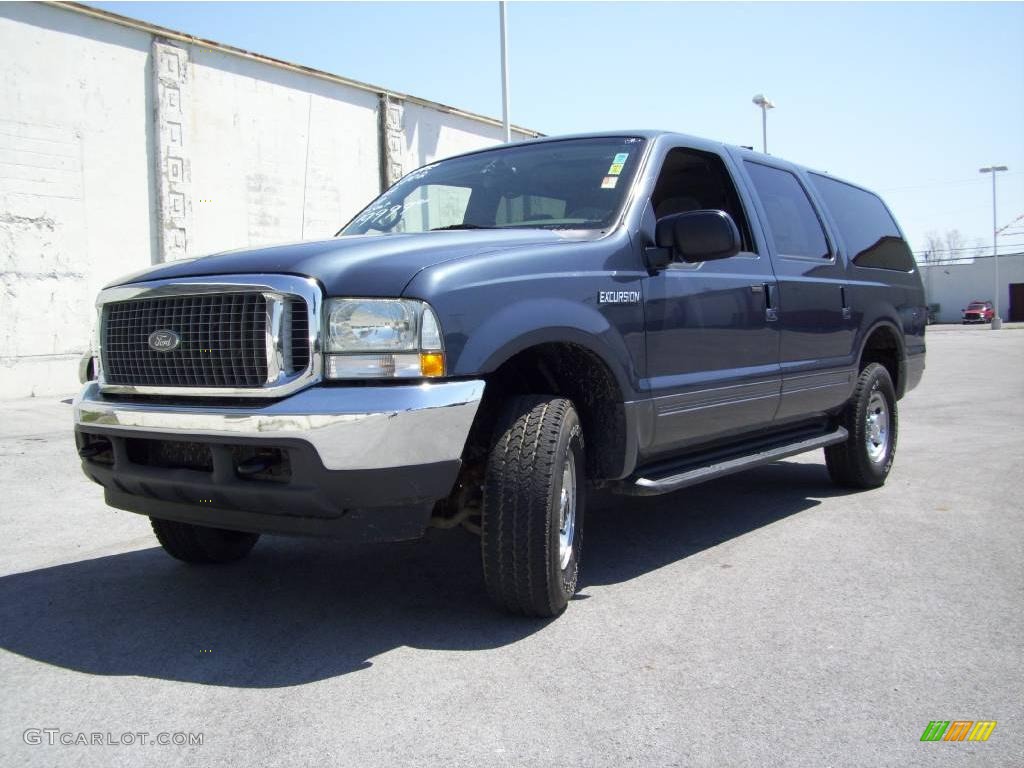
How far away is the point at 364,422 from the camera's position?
292 centimetres

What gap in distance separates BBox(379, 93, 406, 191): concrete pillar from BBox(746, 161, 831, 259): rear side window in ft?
43.3

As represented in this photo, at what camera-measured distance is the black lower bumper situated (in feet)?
9.76

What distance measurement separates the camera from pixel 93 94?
44.7ft

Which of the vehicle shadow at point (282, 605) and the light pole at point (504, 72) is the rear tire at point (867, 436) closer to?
the vehicle shadow at point (282, 605)

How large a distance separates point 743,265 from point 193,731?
342 centimetres

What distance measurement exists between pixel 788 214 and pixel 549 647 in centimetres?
333

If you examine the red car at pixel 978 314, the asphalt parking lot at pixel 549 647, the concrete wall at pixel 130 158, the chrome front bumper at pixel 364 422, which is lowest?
the asphalt parking lot at pixel 549 647

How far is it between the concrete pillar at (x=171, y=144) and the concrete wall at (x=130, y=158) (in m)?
0.02

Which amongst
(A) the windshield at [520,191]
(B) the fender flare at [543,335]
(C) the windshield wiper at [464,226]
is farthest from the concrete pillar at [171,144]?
(B) the fender flare at [543,335]

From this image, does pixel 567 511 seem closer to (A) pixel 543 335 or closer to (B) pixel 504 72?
(A) pixel 543 335

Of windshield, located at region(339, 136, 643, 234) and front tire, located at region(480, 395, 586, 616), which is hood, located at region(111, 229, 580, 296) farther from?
front tire, located at region(480, 395, 586, 616)

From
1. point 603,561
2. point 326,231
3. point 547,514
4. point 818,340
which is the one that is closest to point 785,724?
point 547,514

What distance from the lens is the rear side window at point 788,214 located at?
208 inches

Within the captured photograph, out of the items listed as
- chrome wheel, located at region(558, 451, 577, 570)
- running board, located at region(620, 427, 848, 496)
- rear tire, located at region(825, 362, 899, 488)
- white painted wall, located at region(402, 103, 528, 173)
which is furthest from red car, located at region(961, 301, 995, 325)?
chrome wheel, located at region(558, 451, 577, 570)
